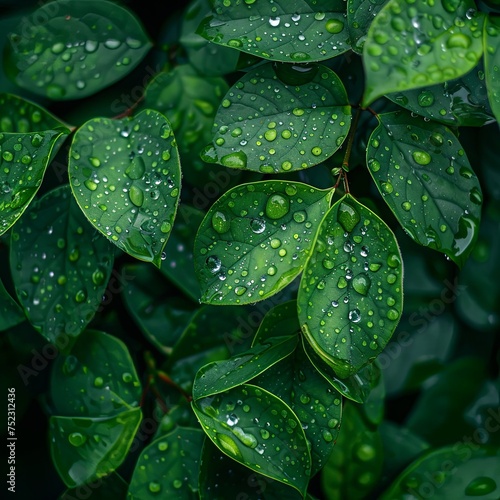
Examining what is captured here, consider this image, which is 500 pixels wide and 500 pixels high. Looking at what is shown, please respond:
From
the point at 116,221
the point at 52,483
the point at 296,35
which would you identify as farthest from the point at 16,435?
the point at 296,35

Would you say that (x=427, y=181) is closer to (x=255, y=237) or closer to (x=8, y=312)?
(x=255, y=237)

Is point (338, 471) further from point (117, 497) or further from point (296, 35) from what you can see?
point (296, 35)

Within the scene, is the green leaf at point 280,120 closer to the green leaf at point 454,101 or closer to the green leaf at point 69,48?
the green leaf at point 454,101

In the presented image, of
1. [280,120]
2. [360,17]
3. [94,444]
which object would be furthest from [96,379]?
[360,17]

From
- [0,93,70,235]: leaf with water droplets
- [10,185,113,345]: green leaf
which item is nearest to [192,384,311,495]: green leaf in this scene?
[10,185,113,345]: green leaf

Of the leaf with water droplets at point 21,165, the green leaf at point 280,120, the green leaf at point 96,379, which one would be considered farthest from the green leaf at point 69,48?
the green leaf at point 96,379

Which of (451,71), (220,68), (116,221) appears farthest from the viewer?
(220,68)
